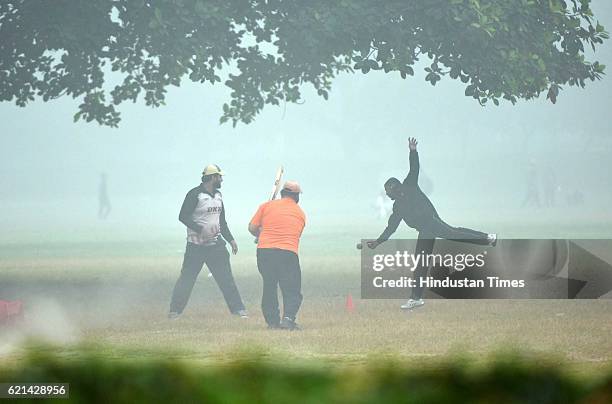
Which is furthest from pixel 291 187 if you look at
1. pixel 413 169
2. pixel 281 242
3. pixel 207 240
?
pixel 413 169

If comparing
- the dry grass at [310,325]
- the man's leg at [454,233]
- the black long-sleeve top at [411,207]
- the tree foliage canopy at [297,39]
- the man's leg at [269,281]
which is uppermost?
the tree foliage canopy at [297,39]

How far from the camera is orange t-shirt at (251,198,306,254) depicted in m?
13.8

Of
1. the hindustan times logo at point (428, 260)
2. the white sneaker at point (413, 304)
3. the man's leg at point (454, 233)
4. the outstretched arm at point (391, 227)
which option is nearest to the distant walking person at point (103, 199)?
the hindustan times logo at point (428, 260)

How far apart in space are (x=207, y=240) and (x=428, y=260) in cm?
307

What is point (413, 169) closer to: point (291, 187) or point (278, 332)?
point (291, 187)

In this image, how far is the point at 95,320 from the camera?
53.6 feet

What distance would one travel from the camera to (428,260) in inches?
651

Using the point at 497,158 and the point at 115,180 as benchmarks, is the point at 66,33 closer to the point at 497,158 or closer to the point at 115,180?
the point at 115,180

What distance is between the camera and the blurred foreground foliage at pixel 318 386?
269 inches

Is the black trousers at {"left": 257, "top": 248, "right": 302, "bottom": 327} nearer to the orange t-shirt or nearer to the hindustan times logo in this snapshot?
the orange t-shirt

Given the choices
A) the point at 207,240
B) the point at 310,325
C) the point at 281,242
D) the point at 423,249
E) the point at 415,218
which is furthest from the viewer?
the point at 423,249

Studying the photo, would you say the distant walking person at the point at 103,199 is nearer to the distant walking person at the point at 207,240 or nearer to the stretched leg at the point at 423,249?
the distant walking person at the point at 207,240

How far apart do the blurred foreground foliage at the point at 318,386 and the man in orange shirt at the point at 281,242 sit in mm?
5473

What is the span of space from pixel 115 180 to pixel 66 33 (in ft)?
26.7
